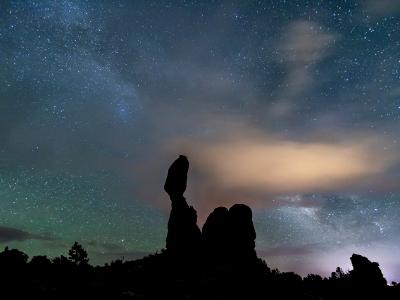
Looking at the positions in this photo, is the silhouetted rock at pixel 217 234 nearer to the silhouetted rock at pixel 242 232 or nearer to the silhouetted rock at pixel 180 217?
the silhouetted rock at pixel 242 232

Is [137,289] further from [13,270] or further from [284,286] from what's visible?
[284,286]

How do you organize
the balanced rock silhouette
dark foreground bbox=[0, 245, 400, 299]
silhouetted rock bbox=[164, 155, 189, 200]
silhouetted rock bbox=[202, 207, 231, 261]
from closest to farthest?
dark foreground bbox=[0, 245, 400, 299]
the balanced rock silhouette
silhouetted rock bbox=[202, 207, 231, 261]
silhouetted rock bbox=[164, 155, 189, 200]

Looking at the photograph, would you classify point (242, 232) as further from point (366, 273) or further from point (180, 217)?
point (366, 273)

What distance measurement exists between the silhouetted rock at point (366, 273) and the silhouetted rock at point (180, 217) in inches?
840

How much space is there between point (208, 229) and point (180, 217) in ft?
17.9

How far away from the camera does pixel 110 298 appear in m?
23.6

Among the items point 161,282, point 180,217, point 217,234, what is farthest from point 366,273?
point 161,282

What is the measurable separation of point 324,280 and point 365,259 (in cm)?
637

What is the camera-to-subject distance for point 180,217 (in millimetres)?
49250

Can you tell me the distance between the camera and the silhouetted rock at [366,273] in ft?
141

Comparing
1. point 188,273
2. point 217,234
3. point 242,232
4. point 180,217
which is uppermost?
point 180,217

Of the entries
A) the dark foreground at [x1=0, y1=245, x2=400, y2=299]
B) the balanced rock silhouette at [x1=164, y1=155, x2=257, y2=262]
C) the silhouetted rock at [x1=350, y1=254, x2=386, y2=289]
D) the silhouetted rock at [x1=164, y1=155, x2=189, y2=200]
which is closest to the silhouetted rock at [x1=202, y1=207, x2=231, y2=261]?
the balanced rock silhouette at [x1=164, y1=155, x2=257, y2=262]

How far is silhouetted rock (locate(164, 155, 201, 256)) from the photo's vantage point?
47469mm

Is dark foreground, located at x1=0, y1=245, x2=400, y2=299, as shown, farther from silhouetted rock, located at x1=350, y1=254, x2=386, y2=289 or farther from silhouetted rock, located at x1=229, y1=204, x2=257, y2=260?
silhouetted rock, located at x1=229, y1=204, x2=257, y2=260
